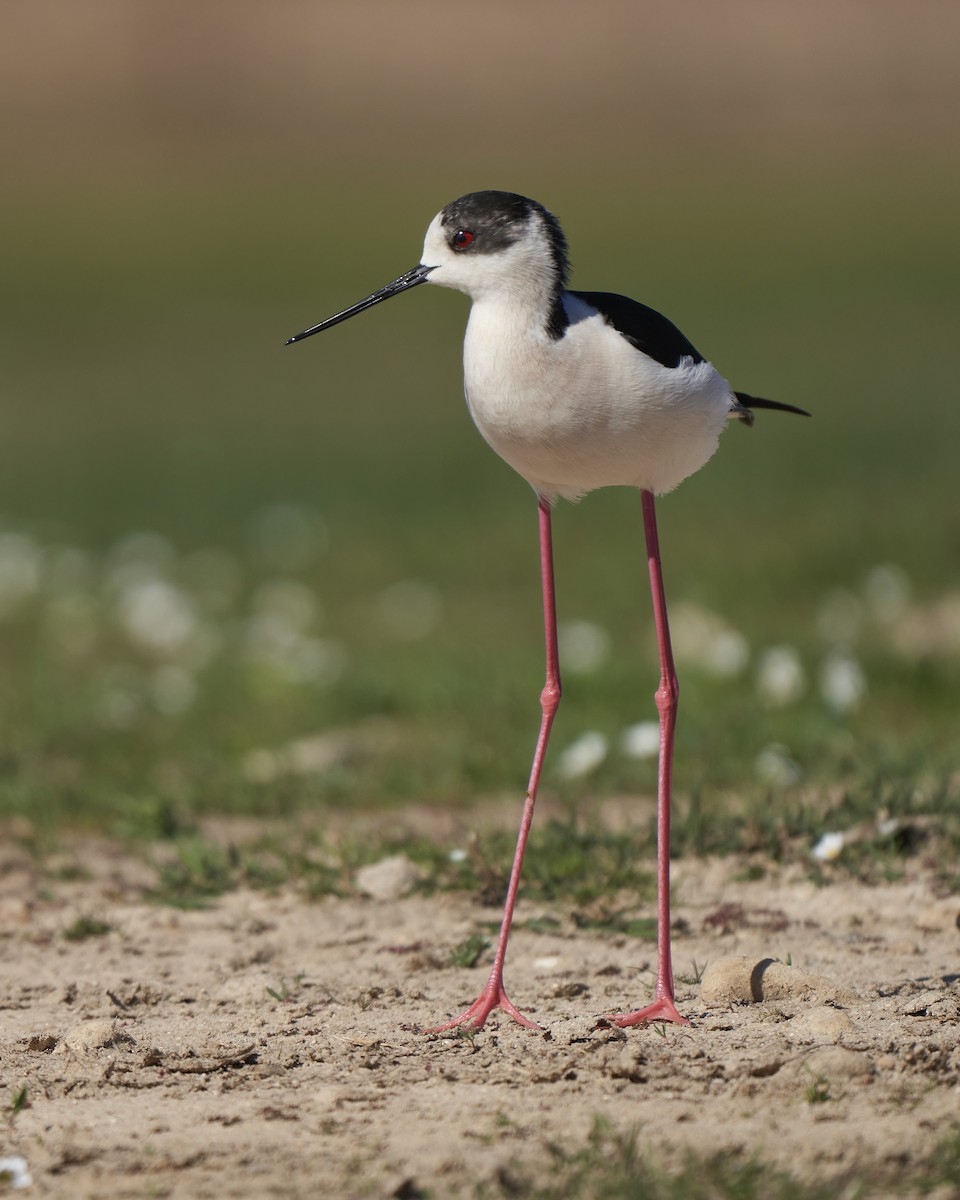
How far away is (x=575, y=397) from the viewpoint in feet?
11.4

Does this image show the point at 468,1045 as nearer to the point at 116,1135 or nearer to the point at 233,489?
the point at 116,1135

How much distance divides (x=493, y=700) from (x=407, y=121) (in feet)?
114

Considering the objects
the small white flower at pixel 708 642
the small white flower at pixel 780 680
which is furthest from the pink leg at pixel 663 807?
the small white flower at pixel 708 642

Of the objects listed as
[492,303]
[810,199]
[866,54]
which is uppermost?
[866,54]

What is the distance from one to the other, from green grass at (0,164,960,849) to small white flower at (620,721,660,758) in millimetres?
87

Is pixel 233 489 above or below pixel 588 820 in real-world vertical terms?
above

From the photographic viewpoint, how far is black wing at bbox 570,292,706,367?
3555 mm

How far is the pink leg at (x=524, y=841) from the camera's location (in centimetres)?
342

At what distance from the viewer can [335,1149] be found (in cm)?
274

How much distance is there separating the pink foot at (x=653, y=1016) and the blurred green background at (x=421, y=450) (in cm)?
158

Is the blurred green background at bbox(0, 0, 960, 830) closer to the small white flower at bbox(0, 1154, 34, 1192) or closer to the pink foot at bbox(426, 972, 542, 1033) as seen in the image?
the pink foot at bbox(426, 972, 542, 1033)

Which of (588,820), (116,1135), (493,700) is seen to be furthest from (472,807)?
(116,1135)

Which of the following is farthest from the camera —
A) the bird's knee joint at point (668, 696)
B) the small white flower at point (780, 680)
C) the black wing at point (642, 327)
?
the small white flower at point (780, 680)

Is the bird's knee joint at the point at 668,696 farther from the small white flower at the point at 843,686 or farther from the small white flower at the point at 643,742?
the small white flower at the point at 843,686
